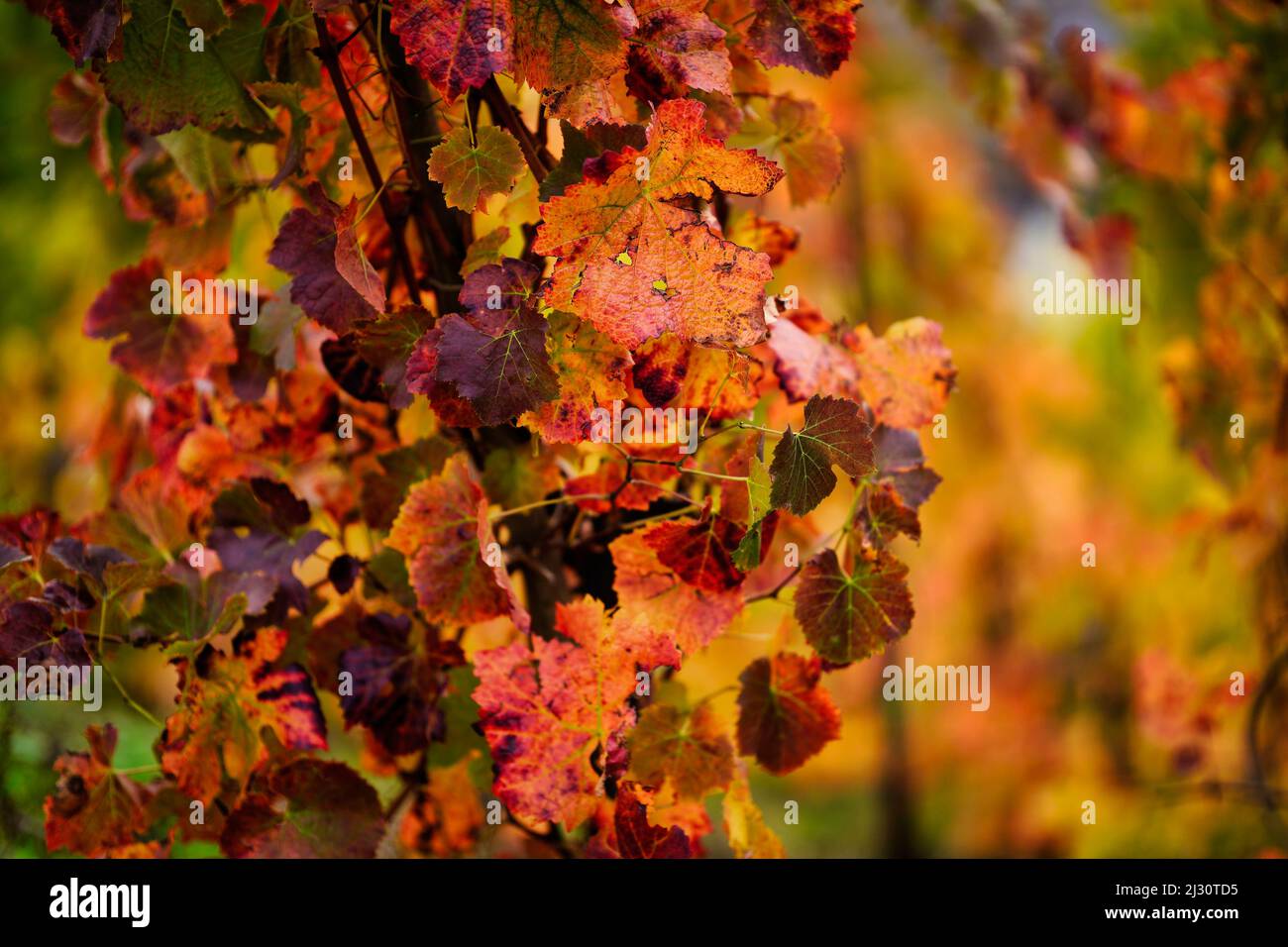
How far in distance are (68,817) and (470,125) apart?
56 cm

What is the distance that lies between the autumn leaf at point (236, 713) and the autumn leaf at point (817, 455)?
360 mm

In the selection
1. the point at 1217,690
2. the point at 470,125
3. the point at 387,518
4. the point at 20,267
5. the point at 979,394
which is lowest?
the point at 1217,690

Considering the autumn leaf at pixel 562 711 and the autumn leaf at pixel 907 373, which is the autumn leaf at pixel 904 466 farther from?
the autumn leaf at pixel 562 711

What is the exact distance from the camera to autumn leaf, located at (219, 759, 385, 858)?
2.42 ft

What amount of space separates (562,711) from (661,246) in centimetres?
30

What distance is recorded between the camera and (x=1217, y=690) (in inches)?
70.5

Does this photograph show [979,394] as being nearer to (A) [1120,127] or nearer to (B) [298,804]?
(A) [1120,127]

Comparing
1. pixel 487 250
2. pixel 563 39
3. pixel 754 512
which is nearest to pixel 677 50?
pixel 563 39

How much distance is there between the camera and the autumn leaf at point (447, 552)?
72 centimetres

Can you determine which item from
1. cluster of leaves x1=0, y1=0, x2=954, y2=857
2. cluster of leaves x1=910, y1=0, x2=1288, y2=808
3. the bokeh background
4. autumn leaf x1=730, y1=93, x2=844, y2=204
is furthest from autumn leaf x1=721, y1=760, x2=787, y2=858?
cluster of leaves x1=910, y1=0, x2=1288, y2=808

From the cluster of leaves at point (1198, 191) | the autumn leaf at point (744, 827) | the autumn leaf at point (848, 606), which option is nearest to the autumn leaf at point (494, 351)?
the autumn leaf at point (848, 606)

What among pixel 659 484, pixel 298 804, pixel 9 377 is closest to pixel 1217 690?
pixel 659 484

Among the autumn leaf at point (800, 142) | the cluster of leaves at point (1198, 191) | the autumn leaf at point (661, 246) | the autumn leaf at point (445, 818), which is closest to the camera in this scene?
the autumn leaf at point (661, 246)

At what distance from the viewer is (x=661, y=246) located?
0.61 meters
